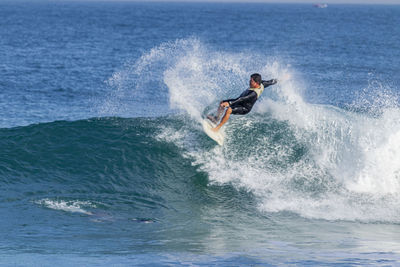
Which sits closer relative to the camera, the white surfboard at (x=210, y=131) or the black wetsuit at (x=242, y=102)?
the black wetsuit at (x=242, y=102)

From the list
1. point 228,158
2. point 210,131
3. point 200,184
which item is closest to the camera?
point 200,184

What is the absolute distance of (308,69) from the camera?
1266 inches

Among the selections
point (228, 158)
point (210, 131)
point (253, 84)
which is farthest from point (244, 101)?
point (228, 158)

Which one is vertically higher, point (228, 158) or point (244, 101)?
point (244, 101)

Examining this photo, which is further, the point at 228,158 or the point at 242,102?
the point at 228,158

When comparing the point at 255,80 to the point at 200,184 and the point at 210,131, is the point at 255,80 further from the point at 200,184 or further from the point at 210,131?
the point at 200,184

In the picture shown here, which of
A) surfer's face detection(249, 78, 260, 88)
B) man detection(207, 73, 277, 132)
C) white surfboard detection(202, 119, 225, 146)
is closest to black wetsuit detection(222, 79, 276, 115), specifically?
man detection(207, 73, 277, 132)

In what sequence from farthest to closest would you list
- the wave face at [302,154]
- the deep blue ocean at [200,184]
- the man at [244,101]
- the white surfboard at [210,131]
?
the white surfboard at [210,131], the man at [244,101], the wave face at [302,154], the deep blue ocean at [200,184]

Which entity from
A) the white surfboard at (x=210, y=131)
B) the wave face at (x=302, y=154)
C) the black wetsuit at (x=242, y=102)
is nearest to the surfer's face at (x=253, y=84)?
the black wetsuit at (x=242, y=102)

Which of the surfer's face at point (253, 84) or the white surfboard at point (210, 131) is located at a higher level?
the surfer's face at point (253, 84)

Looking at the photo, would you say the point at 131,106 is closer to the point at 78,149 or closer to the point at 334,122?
the point at 78,149

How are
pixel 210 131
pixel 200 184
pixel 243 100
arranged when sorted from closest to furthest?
pixel 243 100
pixel 200 184
pixel 210 131

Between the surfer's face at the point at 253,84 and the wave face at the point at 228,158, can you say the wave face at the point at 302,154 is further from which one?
the surfer's face at the point at 253,84

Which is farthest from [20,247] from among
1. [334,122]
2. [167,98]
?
[167,98]
